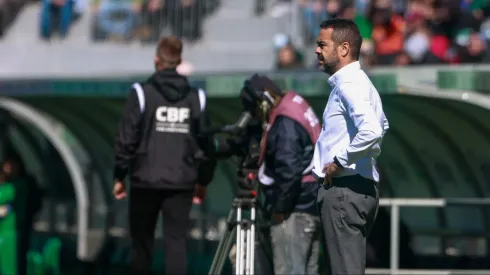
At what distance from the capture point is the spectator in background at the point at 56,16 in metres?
18.1

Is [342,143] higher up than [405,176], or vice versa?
[342,143]

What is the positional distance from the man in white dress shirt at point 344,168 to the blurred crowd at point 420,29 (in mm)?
5851

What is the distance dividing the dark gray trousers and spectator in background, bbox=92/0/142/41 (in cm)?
1084

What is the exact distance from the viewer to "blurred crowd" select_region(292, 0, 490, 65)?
12352 mm

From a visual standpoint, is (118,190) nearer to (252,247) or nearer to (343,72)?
(252,247)

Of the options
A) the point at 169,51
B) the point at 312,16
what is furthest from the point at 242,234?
the point at 312,16

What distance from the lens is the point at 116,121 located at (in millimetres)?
12914

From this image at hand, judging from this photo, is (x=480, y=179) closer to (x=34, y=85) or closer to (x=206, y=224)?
(x=206, y=224)

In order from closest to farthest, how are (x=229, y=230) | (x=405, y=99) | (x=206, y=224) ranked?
(x=229, y=230) → (x=405, y=99) → (x=206, y=224)

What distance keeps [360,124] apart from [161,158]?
2.43m

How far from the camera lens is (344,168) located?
6.36 m

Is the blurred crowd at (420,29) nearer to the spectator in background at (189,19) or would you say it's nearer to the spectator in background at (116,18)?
the spectator in background at (189,19)

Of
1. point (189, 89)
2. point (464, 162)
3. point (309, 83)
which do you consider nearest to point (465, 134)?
point (464, 162)

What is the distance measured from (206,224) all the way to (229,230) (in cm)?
471
